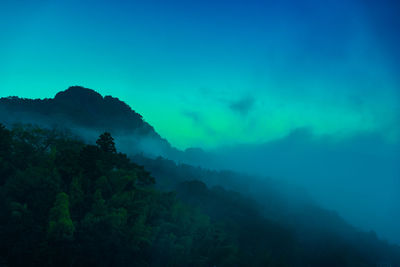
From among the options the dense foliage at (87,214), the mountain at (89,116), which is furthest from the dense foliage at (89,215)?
the mountain at (89,116)

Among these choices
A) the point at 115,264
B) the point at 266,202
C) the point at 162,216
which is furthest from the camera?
the point at 266,202

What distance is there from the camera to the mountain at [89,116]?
76.4 m

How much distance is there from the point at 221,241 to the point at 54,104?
236ft

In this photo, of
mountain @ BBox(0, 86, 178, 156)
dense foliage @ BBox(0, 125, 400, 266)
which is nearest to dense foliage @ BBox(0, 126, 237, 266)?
dense foliage @ BBox(0, 125, 400, 266)

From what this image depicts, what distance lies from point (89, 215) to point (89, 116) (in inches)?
3134

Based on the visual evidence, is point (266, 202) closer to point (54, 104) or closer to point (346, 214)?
point (54, 104)

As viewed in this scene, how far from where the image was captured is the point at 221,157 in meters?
168

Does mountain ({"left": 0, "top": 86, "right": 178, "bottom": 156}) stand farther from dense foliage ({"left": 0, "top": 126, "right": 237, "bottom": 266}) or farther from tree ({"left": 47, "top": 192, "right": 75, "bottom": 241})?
tree ({"left": 47, "top": 192, "right": 75, "bottom": 241})

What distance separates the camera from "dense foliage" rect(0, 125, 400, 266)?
1966cm

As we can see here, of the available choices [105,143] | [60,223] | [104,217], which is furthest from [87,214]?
[105,143]

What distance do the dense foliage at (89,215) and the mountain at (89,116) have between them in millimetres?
45568

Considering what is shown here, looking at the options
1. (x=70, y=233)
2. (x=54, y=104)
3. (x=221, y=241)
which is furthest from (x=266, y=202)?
(x=70, y=233)

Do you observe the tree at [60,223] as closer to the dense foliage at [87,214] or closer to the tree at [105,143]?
the dense foliage at [87,214]

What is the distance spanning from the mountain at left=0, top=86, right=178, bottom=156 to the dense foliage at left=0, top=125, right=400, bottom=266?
150ft
